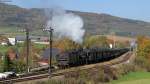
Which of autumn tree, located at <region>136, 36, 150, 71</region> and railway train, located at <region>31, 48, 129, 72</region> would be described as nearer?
railway train, located at <region>31, 48, 129, 72</region>

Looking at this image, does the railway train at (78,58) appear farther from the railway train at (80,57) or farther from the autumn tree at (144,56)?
the autumn tree at (144,56)

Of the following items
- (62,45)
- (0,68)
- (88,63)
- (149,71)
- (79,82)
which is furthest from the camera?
(62,45)

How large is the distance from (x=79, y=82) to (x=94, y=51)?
3642cm

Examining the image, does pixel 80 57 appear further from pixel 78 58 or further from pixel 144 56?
pixel 144 56

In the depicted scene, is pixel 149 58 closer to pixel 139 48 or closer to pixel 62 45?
pixel 139 48

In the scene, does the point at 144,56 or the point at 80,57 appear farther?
the point at 144,56

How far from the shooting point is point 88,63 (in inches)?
3639

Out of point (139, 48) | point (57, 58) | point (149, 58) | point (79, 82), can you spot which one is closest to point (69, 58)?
point (57, 58)

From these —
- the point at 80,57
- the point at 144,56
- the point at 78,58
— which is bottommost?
the point at 144,56

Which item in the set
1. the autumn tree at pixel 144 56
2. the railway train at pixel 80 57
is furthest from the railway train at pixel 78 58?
the autumn tree at pixel 144 56

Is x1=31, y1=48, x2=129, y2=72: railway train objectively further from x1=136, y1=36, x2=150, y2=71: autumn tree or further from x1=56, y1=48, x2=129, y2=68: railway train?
x1=136, y1=36, x2=150, y2=71: autumn tree

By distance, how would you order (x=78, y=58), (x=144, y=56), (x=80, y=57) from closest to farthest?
(x=78, y=58), (x=80, y=57), (x=144, y=56)

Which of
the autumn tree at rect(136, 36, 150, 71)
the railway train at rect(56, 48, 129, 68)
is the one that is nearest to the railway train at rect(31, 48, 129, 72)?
the railway train at rect(56, 48, 129, 68)

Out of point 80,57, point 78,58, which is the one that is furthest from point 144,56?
point 78,58
